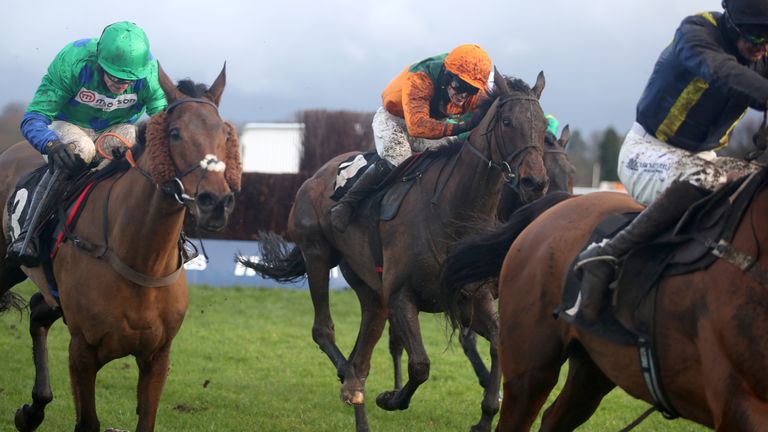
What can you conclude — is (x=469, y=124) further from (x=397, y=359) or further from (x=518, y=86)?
(x=397, y=359)

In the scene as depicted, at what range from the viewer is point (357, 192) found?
7.35 metres

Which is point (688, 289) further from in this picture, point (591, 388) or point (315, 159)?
point (315, 159)

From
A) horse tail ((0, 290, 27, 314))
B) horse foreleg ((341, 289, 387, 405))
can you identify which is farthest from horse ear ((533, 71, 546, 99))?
horse tail ((0, 290, 27, 314))

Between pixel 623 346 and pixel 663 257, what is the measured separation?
409 mm

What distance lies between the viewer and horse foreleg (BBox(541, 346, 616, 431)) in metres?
4.85

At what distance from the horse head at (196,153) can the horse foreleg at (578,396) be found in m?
1.79

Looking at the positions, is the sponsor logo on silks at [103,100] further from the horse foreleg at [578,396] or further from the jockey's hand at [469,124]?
the horse foreleg at [578,396]

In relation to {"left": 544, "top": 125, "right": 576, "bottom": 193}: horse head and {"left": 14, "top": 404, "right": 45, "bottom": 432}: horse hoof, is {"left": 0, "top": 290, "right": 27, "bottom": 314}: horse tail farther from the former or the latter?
{"left": 544, "top": 125, "right": 576, "bottom": 193}: horse head

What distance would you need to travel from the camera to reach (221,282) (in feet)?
47.3

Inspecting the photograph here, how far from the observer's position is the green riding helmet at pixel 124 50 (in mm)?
5809

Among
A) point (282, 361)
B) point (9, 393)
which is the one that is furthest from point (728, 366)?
point (282, 361)

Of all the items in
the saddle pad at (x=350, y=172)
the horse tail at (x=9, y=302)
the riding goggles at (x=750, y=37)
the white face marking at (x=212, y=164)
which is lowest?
the horse tail at (x=9, y=302)

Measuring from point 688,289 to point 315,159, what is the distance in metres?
17.6

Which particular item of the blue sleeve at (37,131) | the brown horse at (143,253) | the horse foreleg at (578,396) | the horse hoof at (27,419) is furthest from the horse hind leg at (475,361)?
the blue sleeve at (37,131)
